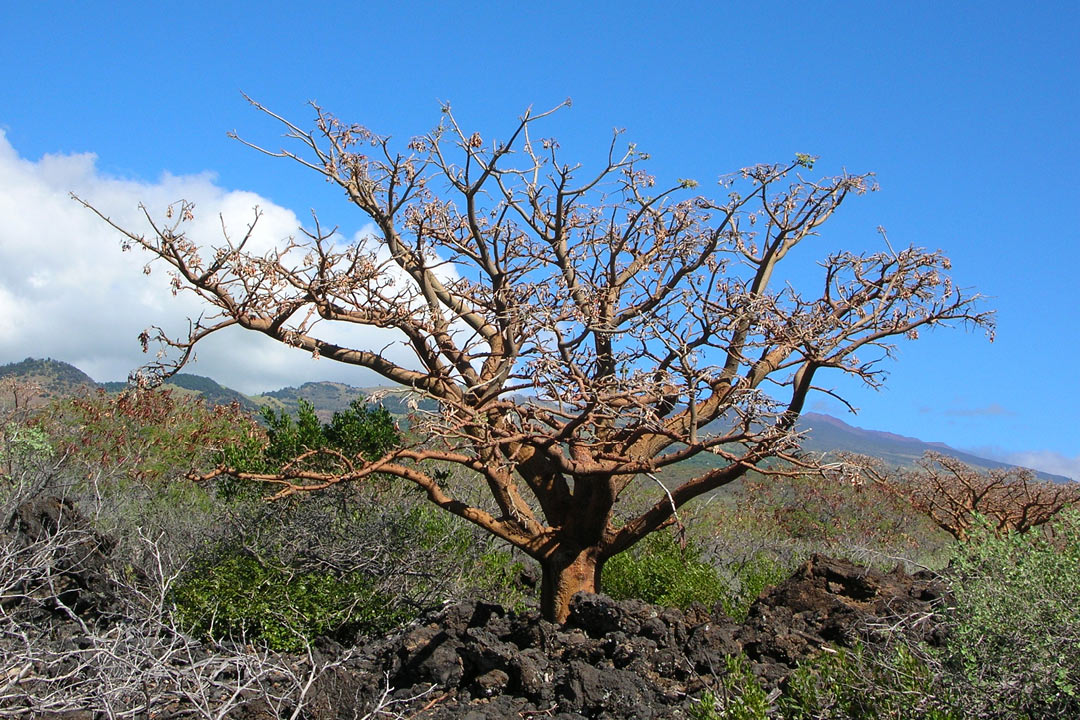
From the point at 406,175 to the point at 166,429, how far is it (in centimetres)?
982

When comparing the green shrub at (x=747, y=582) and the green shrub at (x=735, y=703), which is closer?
the green shrub at (x=735, y=703)

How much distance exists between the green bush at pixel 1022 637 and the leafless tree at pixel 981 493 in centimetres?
795

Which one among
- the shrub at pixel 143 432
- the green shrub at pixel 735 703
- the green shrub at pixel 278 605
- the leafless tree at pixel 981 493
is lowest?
the green shrub at pixel 278 605

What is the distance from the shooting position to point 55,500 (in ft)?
28.1

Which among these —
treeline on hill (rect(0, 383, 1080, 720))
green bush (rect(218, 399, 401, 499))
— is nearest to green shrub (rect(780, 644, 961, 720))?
treeline on hill (rect(0, 383, 1080, 720))

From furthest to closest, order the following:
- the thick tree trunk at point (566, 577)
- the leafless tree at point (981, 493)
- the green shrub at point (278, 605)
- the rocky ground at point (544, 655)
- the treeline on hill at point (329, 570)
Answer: the leafless tree at point (981, 493)
the thick tree trunk at point (566, 577)
the green shrub at point (278, 605)
the rocky ground at point (544, 655)
the treeline on hill at point (329, 570)

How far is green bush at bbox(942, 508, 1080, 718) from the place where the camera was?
15.7 feet

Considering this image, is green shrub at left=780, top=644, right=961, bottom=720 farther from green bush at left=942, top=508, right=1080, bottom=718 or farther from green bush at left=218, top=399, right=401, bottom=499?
green bush at left=218, top=399, right=401, bottom=499

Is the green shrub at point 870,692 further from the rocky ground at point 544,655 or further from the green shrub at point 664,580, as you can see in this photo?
the green shrub at point 664,580

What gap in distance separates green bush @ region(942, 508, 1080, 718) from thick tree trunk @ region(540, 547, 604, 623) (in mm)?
3387

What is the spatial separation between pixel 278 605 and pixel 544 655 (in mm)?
2257

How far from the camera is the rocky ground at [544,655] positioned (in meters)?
5.98

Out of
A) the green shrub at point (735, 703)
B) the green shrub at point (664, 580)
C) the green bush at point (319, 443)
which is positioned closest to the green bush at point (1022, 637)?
the green shrub at point (735, 703)

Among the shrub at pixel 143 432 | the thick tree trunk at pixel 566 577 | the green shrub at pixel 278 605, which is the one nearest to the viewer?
the green shrub at pixel 278 605
